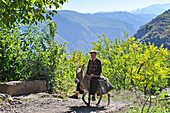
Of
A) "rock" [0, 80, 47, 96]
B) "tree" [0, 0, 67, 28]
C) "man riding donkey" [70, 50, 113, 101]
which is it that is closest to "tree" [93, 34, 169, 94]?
"rock" [0, 80, 47, 96]

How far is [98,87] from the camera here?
1007 centimetres

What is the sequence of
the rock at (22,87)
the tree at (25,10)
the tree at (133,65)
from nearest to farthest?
the tree at (25,10), the rock at (22,87), the tree at (133,65)

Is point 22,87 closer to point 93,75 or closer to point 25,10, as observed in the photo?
point 93,75

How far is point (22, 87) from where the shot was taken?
12.1 metres

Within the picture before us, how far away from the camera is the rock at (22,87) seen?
11218mm

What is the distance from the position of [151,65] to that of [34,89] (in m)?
19.7

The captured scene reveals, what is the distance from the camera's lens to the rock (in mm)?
11218

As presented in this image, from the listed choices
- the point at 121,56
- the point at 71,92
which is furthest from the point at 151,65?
the point at 71,92

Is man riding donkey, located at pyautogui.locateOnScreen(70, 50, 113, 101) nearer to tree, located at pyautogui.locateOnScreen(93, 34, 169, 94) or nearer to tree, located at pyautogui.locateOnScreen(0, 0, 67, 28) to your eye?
tree, located at pyautogui.locateOnScreen(0, 0, 67, 28)

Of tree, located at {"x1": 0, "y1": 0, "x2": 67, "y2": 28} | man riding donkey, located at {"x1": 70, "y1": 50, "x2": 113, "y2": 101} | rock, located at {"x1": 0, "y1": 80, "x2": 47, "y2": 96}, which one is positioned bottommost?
rock, located at {"x1": 0, "y1": 80, "x2": 47, "y2": 96}

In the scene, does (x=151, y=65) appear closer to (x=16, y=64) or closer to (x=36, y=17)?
(x=16, y=64)

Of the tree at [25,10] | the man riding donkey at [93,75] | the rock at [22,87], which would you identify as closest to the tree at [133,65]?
the rock at [22,87]

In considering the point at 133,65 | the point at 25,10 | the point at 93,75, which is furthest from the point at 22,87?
the point at 133,65

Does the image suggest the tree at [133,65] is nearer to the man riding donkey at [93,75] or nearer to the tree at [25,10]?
the man riding donkey at [93,75]
